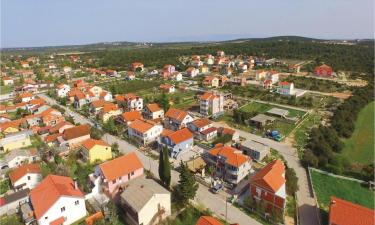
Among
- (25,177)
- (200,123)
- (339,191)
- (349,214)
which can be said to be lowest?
(339,191)

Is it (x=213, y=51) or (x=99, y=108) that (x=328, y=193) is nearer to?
(x=99, y=108)

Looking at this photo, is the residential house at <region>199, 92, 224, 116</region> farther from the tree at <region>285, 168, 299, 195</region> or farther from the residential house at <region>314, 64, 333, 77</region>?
the residential house at <region>314, 64, 333, 77</region>

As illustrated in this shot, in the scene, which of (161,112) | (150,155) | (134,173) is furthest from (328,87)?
(134,173)

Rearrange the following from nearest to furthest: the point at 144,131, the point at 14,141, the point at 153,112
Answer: the point at 14,141, the point at 144,131, the point at 153,112

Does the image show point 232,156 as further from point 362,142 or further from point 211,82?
point 211,82

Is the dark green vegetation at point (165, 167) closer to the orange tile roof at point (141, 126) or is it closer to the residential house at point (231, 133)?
the orange tile roof at point (141, 126)

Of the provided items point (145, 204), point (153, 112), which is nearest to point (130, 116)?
point (153, 112)
